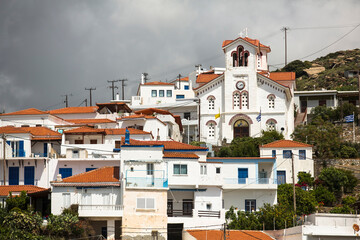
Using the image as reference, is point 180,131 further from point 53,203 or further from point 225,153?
point 53,203

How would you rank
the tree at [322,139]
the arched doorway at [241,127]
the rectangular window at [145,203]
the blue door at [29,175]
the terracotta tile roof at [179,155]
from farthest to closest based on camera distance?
1. the arched doorway at [241,127]
2. the tree at [322,139]
3. the blue door at [29,175]
4. the terracotta tile roof at [179,155]
5. the rectangular window at [145,203]

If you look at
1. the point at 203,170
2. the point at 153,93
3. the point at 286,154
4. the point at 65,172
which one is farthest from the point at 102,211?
the point at 153,93

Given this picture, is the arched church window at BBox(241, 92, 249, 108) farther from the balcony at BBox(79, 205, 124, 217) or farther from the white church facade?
the balcony at BBox(79, 205, 124, 217)

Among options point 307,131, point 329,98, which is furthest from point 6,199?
point 329,98

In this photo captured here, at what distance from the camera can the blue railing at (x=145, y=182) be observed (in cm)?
5062

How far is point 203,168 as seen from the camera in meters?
55.3

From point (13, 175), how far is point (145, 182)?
52.0ft

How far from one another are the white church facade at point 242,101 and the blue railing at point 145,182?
33231 mm

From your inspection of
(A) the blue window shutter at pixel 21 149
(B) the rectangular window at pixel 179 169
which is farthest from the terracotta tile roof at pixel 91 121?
(B) the rectangular window at pixel 179 169

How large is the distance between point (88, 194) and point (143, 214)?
459 cm

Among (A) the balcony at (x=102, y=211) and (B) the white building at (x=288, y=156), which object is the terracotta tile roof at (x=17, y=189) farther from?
(B) the white building at (x=288, y=156)

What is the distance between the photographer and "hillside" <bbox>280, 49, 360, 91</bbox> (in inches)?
4894

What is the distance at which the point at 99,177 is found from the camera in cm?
5303

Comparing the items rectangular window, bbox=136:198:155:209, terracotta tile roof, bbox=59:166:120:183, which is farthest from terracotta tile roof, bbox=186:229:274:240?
terracotta tile roof, bbox=59:166:120:183
